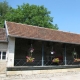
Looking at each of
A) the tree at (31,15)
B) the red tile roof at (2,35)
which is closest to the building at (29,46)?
the red tile roof at (2,35)

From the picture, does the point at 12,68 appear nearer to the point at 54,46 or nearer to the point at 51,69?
the point at 51,69

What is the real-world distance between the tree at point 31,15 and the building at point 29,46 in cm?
1488

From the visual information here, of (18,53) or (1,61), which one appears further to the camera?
(18,53)

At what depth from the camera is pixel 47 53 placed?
65.1 ft

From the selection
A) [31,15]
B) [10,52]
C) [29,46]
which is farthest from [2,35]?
[31,15]

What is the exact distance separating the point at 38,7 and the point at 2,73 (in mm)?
25192

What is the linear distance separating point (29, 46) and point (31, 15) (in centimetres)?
1871

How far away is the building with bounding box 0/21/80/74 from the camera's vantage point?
1560 centimetres

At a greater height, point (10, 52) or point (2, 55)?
point (10, 52)

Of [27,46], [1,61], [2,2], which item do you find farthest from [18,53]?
[2,2]

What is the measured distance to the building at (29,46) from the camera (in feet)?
51.2

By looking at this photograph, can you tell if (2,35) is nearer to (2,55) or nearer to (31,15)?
(2,55)

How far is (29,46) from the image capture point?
18.5 meters

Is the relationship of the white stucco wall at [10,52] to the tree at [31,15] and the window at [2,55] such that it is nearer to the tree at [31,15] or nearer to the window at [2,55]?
the window at [2,55]
